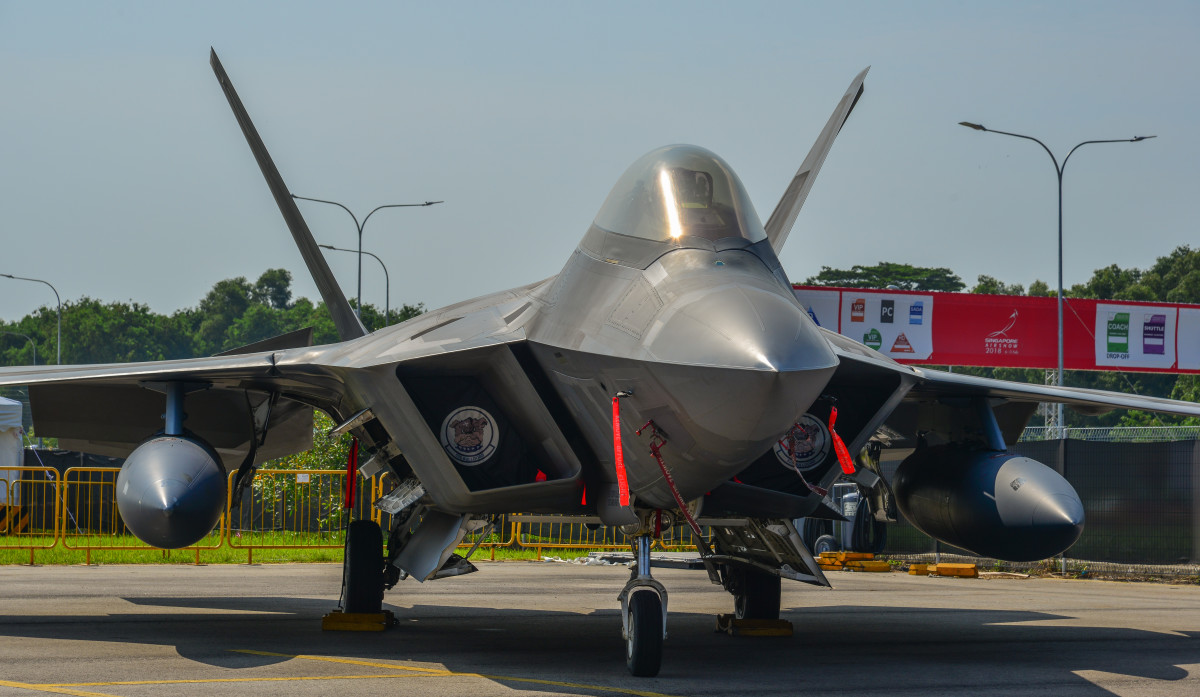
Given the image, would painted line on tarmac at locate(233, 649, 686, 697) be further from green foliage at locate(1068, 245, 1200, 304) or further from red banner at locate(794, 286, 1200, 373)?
green foliage at locate(1068, 245, 1200, 304)

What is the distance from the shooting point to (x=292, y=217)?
11.4 m

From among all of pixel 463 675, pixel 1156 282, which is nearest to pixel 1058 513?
pixel 463 675

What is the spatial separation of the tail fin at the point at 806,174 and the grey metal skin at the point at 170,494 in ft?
16.8

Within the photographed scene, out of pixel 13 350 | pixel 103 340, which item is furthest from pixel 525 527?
pixel 13 350

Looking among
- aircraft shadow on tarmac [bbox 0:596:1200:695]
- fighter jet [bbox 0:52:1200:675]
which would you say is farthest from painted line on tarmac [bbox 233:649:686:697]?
fighter jet [bbox 0:52:1200:675]

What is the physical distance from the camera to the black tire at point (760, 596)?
36.1 feet

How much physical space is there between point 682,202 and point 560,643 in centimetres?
398

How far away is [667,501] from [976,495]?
2.59 m

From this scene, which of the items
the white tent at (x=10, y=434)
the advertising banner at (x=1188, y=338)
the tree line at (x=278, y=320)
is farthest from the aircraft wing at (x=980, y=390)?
the tree line at (x=278, y=320)

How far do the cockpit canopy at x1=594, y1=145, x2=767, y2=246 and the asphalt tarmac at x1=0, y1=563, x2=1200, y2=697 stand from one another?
2766 millimetres

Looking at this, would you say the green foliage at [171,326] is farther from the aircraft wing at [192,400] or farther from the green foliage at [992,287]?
the aircraft wing at [192,400]

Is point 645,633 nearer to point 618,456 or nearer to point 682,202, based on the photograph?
point 618,456

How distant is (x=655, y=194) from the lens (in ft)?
26.7

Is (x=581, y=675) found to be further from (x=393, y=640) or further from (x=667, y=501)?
(x=393, y=640)
